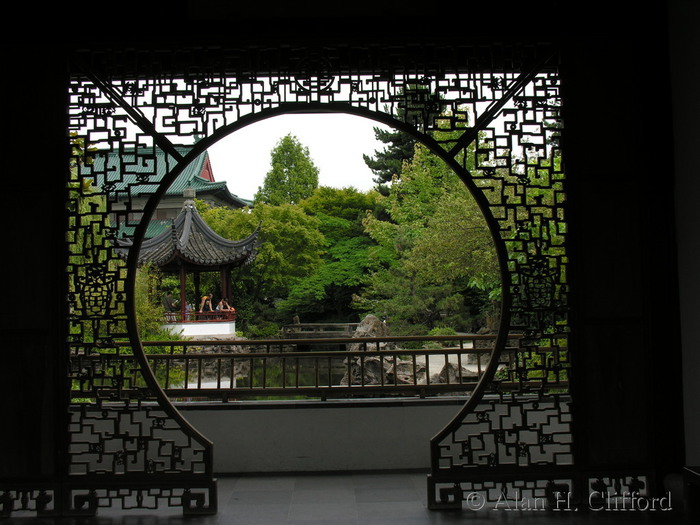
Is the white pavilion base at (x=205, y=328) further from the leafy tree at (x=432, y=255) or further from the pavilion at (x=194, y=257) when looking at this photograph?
the leafy tree at (x=432, y=255)

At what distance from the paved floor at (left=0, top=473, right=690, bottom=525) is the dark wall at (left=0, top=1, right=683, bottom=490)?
30cm

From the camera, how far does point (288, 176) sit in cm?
1445

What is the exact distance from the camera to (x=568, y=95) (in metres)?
2.95

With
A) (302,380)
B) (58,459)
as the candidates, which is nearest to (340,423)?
(58,459)

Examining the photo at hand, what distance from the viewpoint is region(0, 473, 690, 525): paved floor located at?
273 centimetres

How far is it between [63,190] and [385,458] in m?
2.44

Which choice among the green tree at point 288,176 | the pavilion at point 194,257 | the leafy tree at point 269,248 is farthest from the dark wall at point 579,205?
the green tree at point 288,176

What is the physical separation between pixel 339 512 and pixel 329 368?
1.29 m

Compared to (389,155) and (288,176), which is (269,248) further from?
(389,155)

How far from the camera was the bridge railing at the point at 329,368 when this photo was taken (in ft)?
12.7

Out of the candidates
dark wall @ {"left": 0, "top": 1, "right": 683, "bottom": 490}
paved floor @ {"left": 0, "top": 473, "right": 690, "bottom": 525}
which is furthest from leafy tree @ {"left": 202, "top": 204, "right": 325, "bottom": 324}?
dark wall @ {"left": 0, "top": 1, "right": 683, "bottom": 490}

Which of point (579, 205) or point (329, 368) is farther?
point (329, 368)

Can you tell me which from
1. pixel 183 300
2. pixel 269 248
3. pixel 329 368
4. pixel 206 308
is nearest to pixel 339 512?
pixel 329 368

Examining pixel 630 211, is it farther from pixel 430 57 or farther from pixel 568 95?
pixel 430 57
